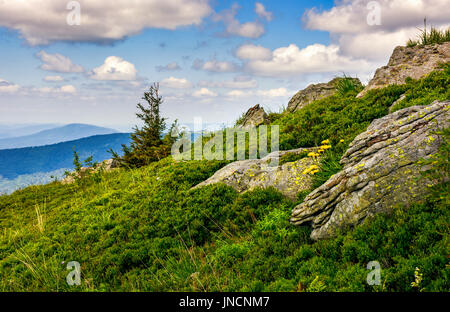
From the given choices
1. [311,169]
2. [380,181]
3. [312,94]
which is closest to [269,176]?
[311,169]

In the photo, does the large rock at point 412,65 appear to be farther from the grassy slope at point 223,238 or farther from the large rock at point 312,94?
the large rock at point 312,94

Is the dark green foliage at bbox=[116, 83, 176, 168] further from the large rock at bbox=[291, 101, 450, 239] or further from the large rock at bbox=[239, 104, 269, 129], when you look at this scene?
the large rock at bbox=[291, 101, 450, 239]

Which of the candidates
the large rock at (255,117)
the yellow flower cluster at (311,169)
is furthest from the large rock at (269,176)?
the large rock at (255,117)

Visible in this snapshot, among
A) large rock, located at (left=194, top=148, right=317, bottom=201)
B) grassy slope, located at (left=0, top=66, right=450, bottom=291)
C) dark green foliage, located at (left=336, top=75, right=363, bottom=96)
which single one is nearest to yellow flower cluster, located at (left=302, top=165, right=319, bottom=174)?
large rock, located at (left=194, top=148, right=317, bottom=201)

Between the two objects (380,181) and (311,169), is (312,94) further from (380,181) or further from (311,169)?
(380,181)

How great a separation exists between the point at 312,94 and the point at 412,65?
6.63 metres

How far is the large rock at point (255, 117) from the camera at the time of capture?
677 inches

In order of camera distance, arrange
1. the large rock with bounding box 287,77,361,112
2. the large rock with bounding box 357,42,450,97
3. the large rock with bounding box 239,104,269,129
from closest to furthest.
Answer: the large rock with bounding box 357,42,450,97 → the large rock with bounding box 239,104,269,129 → the large rock with bounding box 287,77,361,112

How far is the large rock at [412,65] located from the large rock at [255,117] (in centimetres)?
599

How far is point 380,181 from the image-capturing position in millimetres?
5562

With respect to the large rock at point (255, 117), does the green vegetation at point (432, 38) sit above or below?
above

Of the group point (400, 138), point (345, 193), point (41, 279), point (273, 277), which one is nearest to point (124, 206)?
point (41, 279)

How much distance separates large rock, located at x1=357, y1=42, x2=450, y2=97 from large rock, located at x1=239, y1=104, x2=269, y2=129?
599 centimetres

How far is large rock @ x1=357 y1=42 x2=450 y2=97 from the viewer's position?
41.4ft
